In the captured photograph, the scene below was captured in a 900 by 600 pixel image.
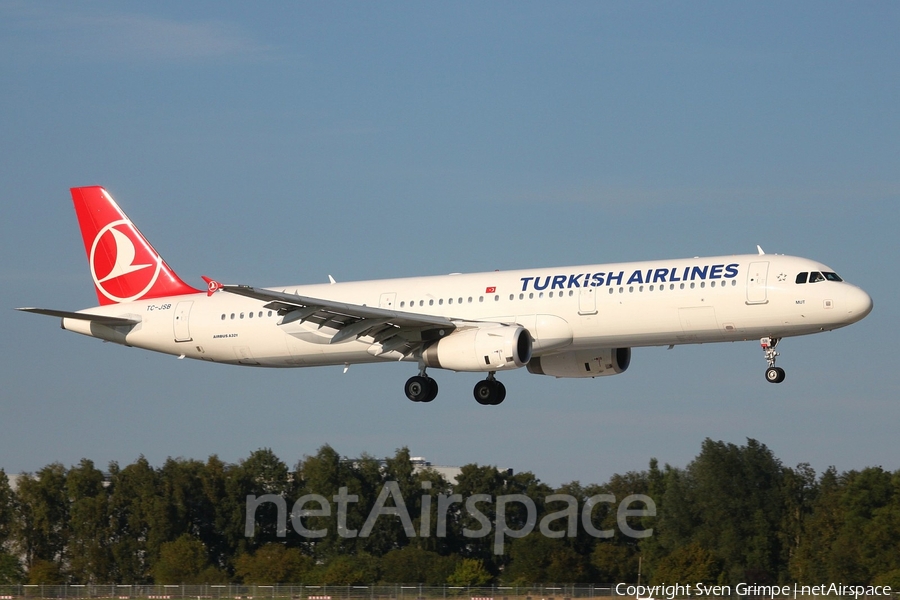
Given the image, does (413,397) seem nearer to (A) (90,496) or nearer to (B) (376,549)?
(B) (376,549)

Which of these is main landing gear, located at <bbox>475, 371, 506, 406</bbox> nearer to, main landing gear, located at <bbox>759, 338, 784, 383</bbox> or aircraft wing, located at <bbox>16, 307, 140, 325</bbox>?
main landing gear, located at <bbox>759, 338, 784, 383</bbox>

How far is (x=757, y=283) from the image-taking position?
44938 millimetres

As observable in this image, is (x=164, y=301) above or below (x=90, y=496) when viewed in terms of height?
above

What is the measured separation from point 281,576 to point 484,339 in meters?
35.5

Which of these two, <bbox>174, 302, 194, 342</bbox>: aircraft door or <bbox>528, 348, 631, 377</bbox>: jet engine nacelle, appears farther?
<bbox>174, 302, 194, 342</bbox>: aircraft door

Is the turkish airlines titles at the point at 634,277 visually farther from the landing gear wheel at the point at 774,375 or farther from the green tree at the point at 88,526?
the green tree at the point at 88,526

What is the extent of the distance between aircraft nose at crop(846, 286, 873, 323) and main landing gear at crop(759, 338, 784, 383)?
2894 millimetres

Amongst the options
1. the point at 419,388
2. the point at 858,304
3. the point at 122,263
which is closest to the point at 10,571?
the point at 122,263

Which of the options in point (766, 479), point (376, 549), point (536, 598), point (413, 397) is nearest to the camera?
point (413, 397)

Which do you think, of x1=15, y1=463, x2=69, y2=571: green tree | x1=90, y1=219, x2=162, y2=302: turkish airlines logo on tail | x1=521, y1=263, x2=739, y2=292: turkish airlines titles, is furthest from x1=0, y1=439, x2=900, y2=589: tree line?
x1=521, y1=263, x2=739, y2=292: turkish airlines titles

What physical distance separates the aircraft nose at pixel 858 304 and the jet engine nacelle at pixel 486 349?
1049 centimetres

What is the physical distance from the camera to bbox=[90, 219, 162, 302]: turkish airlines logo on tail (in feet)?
186

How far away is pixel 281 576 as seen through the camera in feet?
256

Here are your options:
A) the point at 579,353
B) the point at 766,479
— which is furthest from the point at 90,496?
the point at 579,353
